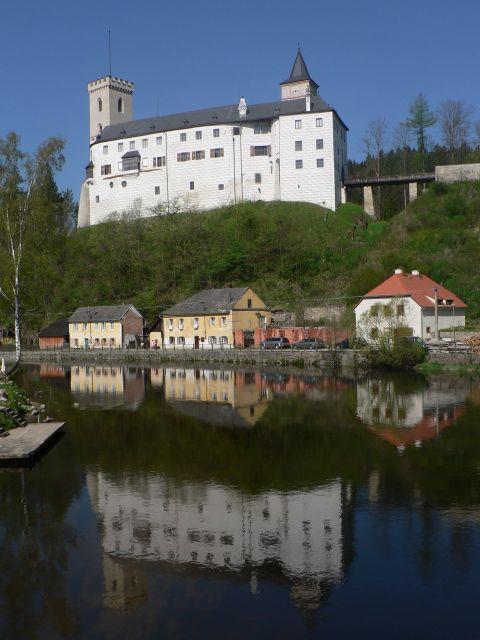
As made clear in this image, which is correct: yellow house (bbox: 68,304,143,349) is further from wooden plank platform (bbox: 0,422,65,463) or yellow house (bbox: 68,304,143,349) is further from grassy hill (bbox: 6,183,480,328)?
wooden plank platform (bbox: 0,422,65,463)

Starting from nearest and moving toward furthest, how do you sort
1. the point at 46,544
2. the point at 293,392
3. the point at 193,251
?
the point at 46,544 < the point at 293,392 < the point at 193,251

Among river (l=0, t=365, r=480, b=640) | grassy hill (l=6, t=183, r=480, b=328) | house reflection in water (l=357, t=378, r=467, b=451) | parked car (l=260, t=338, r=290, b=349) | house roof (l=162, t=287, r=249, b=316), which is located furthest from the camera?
grassy hill (l=6, t=183, r=480, b=328)

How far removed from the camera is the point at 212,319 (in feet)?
175

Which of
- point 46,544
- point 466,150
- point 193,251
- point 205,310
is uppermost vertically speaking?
point 466,150

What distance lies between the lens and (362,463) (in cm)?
1558

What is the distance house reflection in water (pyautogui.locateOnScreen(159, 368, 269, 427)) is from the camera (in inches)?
922

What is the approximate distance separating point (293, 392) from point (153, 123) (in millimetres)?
54408

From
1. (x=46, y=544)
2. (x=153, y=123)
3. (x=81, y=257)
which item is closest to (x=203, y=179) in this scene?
(x=153, y=123)

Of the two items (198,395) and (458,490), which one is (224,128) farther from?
(458,490)

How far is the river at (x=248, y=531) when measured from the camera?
27.3 ft

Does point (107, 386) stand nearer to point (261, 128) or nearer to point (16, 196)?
point (16, 196)

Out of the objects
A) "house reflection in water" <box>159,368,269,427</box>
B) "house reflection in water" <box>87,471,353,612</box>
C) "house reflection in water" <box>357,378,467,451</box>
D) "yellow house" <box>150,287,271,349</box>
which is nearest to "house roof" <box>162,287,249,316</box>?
"yellow house" <box>150,287,271,349</box>

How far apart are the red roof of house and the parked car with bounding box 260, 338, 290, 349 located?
675 cm

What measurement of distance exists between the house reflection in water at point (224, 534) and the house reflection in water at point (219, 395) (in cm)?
840
